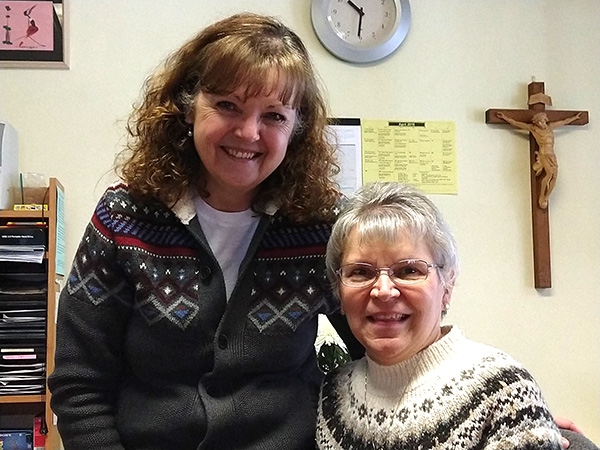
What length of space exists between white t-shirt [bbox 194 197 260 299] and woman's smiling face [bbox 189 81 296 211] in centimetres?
6

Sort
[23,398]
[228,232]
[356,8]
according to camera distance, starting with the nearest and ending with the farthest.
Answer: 1. [228,232]
2. [23,398]
3. [356,8]

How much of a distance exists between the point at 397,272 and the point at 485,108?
5.90 feet

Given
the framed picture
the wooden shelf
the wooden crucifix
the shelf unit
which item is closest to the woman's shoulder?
the shelf unit

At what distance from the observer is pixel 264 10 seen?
2594 millimetres

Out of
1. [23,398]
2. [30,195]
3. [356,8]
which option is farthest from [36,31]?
[23,398]

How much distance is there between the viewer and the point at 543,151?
2.63m

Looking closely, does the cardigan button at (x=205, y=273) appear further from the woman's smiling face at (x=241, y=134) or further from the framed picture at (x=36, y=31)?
the framed picture at (x=36, y=31)

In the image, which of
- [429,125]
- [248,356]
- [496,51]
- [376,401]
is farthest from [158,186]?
[496,51]

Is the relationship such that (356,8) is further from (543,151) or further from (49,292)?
(49,292)

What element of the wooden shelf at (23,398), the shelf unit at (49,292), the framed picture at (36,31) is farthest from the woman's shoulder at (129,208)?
the framed picture at (36,31)

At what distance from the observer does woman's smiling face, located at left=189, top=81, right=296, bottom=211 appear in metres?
1.10

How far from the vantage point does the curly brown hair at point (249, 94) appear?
109cm

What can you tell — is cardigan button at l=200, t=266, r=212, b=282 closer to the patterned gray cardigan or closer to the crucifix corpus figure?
the patterned gray cardigan

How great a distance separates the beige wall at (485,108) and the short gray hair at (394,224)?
1.50 meters
